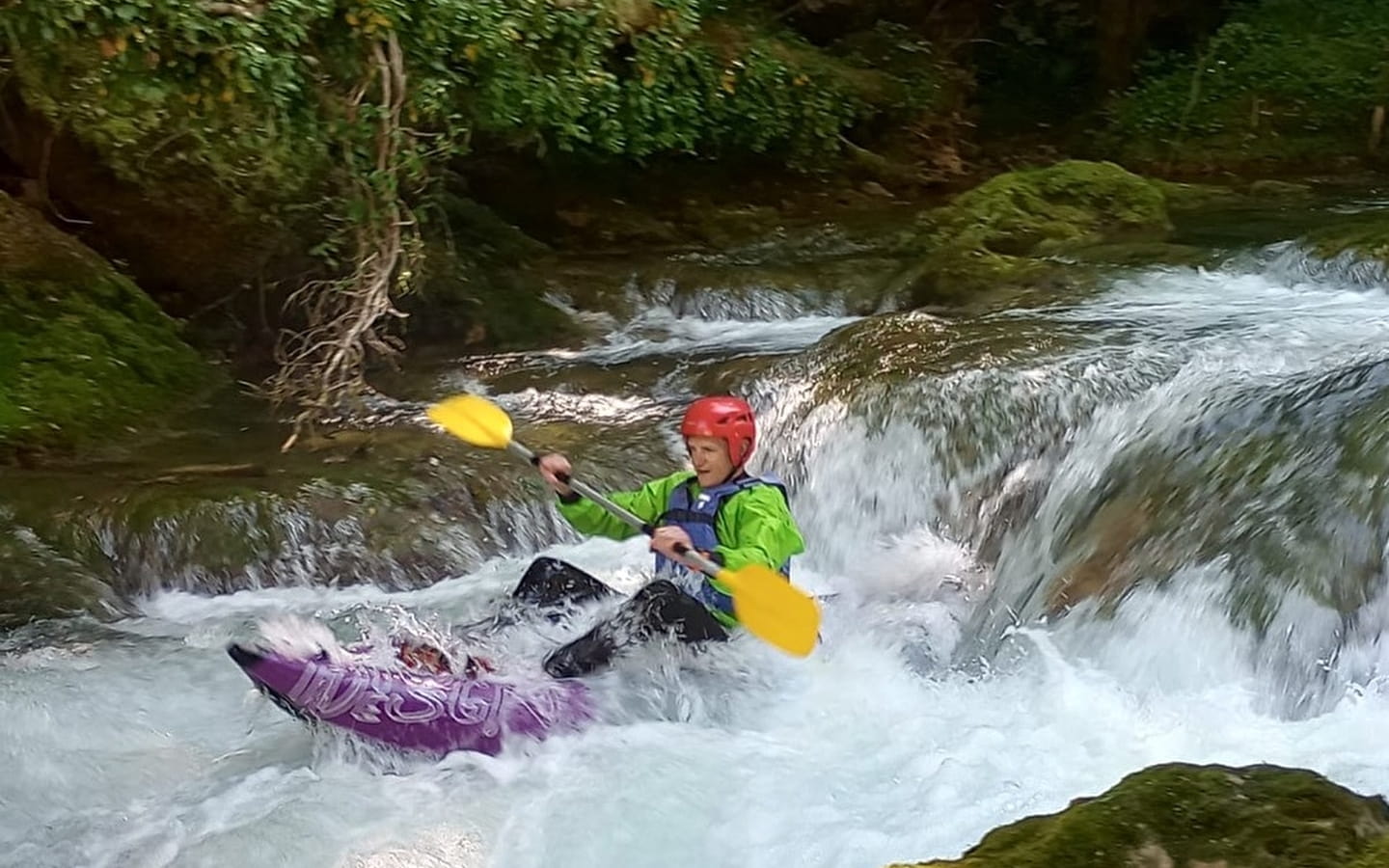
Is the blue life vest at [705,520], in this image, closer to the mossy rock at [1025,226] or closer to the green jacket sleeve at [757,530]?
the green jacket sleeve at [757,530]

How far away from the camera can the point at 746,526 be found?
3852 millimetres

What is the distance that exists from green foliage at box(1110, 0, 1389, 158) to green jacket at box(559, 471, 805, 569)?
25.4 feet

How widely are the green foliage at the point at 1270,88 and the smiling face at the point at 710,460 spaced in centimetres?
776

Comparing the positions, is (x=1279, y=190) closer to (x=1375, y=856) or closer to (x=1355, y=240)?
(x=1355, y=240)

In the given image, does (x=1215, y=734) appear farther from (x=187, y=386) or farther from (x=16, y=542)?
(x=187, y=386)

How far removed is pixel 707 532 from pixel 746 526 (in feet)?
0.43

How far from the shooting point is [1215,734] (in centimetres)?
339

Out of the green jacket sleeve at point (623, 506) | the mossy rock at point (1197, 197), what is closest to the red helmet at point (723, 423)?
the green jacket sleeve at point (623, 506)

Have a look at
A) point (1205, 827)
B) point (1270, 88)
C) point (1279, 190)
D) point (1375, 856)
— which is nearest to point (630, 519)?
point (1205, 827)

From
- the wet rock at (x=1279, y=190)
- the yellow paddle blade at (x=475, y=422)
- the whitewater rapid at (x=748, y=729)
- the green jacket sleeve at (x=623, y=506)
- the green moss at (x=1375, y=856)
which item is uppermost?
the green moss at (x=1375, y=856)

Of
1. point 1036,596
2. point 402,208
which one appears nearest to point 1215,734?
point 1036,596

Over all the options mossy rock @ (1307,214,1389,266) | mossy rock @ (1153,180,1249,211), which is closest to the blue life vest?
mossy rock @ (1307,214,1389,266)

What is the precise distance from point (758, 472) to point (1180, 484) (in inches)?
71.0

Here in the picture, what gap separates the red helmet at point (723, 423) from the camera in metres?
3.85
